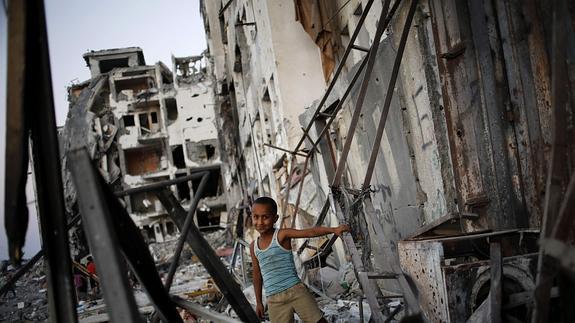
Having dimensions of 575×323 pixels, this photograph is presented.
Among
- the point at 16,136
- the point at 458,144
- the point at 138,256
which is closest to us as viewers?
the point at 16,136

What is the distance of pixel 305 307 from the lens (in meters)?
3.16

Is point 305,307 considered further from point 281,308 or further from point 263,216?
point 263,216

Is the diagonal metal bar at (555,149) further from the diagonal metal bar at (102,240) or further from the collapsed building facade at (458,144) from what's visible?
the diagonal metal bar at (102,240)

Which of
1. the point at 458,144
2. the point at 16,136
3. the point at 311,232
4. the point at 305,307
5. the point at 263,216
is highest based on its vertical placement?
the point at 16,136

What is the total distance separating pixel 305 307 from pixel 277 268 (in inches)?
13.3

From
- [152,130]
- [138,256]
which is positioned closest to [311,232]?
[138,256]

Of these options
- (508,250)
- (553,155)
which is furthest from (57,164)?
(508,250)

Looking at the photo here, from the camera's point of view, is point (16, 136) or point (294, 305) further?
point (294, 305)

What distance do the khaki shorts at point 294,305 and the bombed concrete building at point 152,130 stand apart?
3499 centimetres

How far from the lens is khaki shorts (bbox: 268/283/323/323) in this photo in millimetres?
3162

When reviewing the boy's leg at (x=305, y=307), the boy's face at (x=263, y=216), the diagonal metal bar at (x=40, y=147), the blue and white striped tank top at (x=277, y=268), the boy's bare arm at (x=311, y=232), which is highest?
the diagonal metal bar at (x=40, y=147)

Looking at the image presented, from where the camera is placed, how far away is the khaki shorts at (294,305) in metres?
3.16

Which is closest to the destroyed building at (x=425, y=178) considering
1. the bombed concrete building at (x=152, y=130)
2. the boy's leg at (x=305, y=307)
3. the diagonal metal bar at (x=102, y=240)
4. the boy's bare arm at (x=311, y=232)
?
the diagonal metal bar at (x=102, y=240)

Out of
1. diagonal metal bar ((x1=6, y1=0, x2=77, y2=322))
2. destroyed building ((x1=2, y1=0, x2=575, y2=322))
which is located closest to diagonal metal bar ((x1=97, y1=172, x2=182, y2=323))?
destroyed building ((x1=2, y1=0, x2=575, y2=322))
